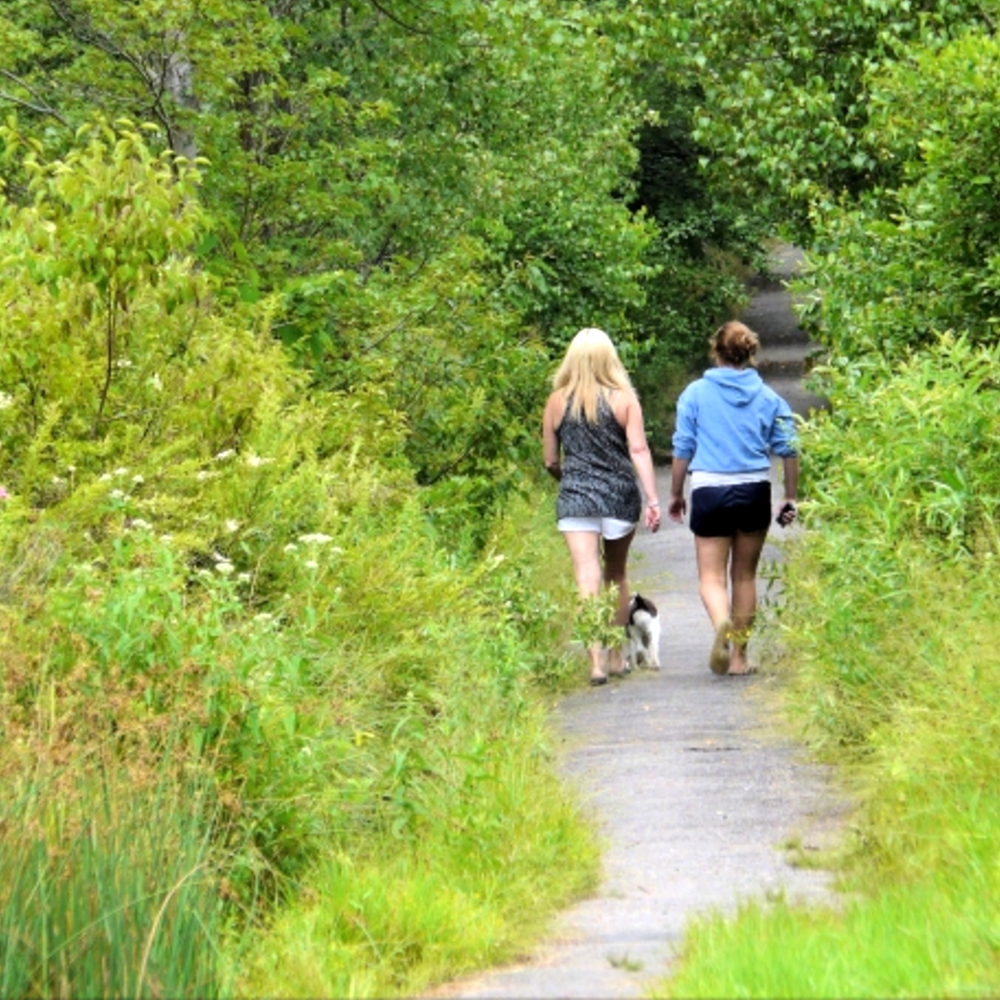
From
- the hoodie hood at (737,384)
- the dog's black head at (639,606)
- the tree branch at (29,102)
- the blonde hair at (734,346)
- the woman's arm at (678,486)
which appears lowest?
the dog's black head at (639,606)

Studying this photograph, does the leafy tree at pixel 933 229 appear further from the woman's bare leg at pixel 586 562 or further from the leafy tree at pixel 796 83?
the leafy tree at pixel 796 83

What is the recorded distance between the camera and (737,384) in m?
11.8

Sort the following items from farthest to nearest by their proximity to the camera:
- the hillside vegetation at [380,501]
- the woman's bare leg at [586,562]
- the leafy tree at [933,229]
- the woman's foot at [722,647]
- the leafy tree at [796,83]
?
the leafy tree at [796,83], the woman's bare leg at [586,562], the woman's foot at [722,647], the leafy tree at [933,229], the hillside vegetation at [380,501]

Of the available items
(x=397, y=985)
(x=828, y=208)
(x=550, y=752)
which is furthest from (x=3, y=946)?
(x=828, y=208)

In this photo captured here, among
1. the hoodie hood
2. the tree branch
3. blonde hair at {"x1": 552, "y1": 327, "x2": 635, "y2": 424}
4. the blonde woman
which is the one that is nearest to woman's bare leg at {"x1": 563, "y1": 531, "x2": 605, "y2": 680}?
the blonde woman

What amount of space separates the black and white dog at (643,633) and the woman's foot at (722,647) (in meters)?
0.47

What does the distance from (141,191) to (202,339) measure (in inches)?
41.6

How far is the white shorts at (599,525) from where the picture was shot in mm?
11852

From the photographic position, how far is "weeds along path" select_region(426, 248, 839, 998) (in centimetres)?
591

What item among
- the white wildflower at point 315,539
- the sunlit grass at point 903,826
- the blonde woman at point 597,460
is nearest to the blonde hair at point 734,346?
the blonde woman at point 597,460

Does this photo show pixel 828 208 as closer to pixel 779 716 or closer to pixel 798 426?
pixel 798 426

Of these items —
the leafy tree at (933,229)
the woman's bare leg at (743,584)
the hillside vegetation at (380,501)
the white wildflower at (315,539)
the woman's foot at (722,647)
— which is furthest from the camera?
the woman's bare leg at (743,584)

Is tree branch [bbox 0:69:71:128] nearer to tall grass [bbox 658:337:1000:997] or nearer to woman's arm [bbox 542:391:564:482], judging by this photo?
woman's arm [bbox 542:391:564:482]

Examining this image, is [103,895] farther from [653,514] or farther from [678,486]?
[678,486]
